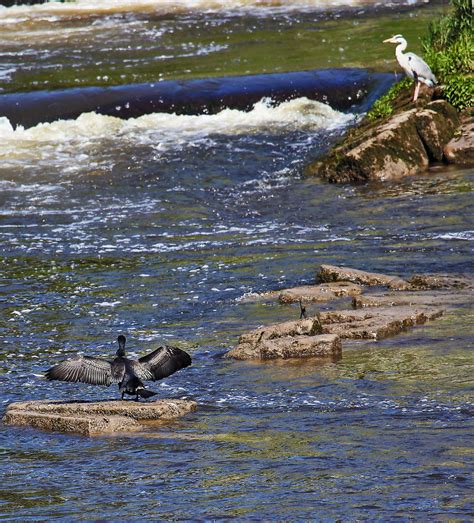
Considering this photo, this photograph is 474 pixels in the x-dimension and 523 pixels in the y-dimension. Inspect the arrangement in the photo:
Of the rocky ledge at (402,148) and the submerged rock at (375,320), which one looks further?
the rocky ledge at (402,148)

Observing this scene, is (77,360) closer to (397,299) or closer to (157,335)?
(157,335)

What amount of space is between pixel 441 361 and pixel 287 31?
20521 millimetres

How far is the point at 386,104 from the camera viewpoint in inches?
741

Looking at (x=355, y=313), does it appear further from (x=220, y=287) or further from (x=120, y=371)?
(x=120, y=371)

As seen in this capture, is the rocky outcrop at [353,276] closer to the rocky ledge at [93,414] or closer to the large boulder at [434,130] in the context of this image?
the rocky ledge at [93,414]

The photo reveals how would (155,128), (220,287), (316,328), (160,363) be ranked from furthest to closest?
(155,128)
(220,287)
(316,328)
(160,363)

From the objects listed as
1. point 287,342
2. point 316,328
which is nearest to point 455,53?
point 316,328

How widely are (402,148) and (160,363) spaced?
9572mm

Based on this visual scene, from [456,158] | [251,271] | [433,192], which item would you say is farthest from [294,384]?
[456,158]

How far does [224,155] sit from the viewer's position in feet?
Answer: 62.1

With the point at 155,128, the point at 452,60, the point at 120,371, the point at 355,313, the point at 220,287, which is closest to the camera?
the point at 120,371

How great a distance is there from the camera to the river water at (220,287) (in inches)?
266

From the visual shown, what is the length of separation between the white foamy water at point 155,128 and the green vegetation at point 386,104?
1.42 m

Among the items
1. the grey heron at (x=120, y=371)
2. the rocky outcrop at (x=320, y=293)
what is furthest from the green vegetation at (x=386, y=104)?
the grey heron at (x=120, y=371)
